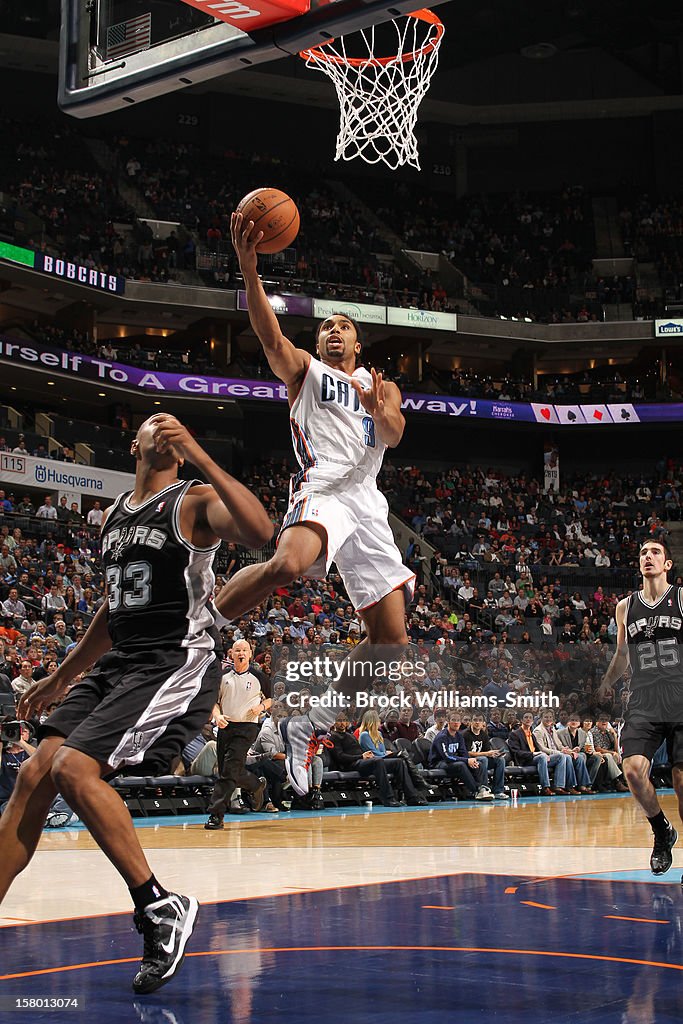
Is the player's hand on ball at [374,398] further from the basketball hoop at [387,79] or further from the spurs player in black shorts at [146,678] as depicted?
the basketball hoop at [387,79]

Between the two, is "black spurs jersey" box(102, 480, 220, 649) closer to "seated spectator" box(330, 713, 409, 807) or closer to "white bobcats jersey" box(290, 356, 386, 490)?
"white bobcats jersey" box(290, 356, 386, 490)

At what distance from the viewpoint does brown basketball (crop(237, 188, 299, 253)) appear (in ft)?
18.1

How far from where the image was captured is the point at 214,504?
174 inches

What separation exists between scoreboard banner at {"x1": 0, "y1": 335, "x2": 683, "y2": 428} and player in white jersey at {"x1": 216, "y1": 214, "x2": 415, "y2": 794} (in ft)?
65.4

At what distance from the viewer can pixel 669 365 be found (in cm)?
3722

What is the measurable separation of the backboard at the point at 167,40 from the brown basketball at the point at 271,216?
765 millimetres

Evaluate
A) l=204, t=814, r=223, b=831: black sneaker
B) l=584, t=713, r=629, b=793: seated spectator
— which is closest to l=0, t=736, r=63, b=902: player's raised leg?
l=204, t=814, r=223, b=831: black sneaker

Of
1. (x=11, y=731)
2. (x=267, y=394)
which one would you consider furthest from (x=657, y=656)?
(x=267, y=394)

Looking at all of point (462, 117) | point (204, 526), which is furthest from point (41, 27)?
point (204, 526)

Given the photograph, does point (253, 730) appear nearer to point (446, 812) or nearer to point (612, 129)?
point (446, 812)

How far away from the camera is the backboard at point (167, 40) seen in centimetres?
568

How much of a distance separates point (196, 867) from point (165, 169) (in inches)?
1176

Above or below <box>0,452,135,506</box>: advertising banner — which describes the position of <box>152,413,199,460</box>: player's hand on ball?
below

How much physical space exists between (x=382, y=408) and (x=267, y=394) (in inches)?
1010
